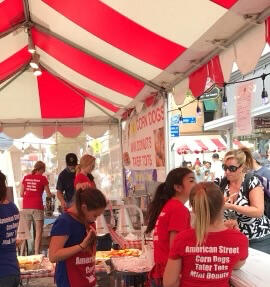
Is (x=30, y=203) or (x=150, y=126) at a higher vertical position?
(x=150, y=126)

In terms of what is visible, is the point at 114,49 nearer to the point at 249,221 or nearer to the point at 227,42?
the point at 227,42

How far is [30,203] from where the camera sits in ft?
20.9

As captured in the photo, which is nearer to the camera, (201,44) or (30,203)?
(201,44)

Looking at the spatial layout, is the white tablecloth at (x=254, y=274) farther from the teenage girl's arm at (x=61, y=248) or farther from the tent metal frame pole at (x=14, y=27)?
the tent metal frame pole at (x=14, y=27)

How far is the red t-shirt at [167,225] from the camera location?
2264 millimetres

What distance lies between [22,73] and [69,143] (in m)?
2.15

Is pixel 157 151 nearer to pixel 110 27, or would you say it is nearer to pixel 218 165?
pixel 110 27

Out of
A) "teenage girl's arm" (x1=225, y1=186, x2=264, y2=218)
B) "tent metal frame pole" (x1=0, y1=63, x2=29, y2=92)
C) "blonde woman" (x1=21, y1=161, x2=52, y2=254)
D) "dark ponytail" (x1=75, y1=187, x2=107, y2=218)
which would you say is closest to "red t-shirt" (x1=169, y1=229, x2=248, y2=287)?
"dark ponytail" (x1=75, y1=187, x2=107, y2=218)

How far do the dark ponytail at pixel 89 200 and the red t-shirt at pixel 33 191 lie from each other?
4.29 m

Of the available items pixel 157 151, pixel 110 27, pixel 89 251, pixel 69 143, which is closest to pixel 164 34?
pixel 110 27

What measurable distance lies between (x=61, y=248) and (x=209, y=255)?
0.80m

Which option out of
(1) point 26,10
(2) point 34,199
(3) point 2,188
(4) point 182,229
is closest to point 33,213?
(2) point 34,199

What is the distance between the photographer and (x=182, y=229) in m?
2.24

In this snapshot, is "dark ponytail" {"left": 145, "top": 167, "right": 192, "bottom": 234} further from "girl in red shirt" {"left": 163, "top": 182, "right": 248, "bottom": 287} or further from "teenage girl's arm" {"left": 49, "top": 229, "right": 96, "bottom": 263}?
"girl in red shirt" {"left": 163, "top": 182, "right": 248, "bottom": 287}
